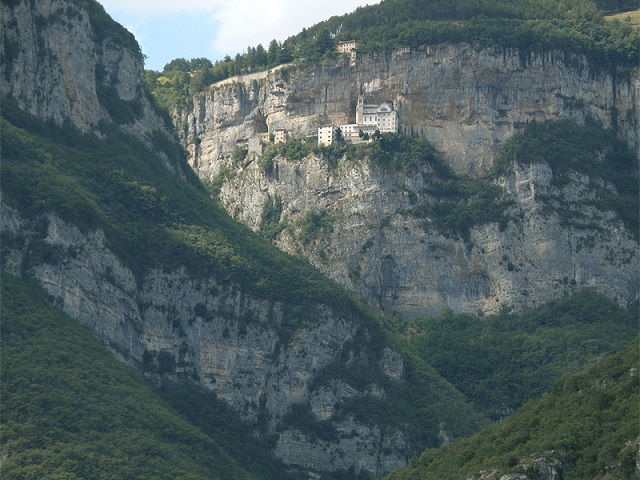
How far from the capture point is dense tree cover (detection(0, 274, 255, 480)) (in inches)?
4722

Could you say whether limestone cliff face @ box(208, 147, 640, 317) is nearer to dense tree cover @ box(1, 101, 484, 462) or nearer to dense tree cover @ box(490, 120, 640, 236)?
dense tree cover @ box(490, 120, 640, 236)

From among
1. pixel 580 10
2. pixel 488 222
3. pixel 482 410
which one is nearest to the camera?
pixel 482 410

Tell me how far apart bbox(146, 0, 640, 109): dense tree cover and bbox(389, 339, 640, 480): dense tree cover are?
60.6 m

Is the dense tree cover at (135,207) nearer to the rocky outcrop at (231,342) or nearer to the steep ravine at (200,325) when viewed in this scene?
the steep ravine at (200,325)

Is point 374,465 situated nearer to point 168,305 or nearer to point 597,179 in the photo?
point 168,305

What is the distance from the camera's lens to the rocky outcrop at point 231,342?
134 m

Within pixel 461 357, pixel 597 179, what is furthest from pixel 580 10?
pixel 461 357

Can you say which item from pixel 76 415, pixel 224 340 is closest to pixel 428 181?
pixel 224 340

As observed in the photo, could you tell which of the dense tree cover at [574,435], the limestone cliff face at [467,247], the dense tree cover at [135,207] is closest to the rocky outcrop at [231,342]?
the dense tree cover at [135,207]

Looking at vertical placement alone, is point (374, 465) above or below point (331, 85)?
below

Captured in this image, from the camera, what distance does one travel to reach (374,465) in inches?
5448

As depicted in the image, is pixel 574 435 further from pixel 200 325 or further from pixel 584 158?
pixel 584 158

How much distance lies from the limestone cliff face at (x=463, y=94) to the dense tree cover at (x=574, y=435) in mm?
56263

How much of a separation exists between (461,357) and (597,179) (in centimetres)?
1877
